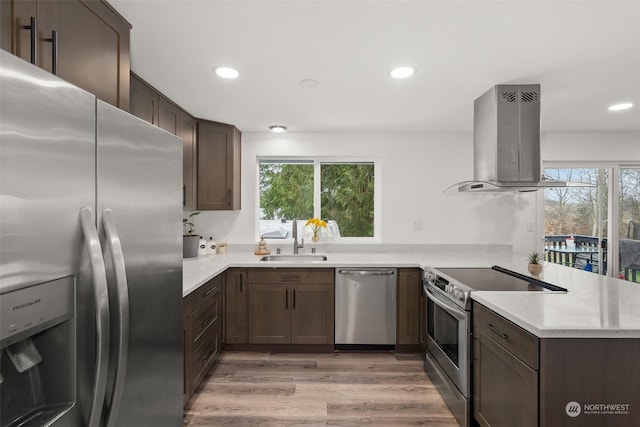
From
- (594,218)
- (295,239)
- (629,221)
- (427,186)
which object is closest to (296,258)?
(295,239)

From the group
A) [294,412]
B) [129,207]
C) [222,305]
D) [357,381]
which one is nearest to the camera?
[129,207]

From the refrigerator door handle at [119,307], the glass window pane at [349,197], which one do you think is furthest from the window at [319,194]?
the refrigerator door handle at [119,307]

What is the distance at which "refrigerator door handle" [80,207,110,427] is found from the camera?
781mm

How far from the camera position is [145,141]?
1.04 m

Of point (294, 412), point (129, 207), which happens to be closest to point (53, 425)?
point (129, 207)

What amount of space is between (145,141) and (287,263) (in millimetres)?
2176

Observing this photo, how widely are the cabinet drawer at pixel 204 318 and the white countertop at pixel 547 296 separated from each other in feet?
0.78

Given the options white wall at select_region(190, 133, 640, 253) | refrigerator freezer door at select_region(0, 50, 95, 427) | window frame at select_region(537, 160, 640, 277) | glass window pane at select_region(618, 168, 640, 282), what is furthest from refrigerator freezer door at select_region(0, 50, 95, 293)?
glass window pane at select_region(618, 168, 640, 282)

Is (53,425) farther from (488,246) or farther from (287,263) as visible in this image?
(488,246)

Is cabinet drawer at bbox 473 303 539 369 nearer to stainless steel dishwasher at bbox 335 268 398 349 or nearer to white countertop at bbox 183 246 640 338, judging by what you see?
white countertop at bbox 183 246 640 338

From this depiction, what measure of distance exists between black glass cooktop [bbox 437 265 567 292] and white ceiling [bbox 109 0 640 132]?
1378 mm

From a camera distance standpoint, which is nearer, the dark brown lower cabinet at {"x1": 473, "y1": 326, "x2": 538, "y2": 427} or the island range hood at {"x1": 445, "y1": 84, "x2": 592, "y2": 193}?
the dark brown lower cabinet at {"x1": 473, "y1": 326, "x2": 538, "y2": 427}

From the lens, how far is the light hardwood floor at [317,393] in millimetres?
2115

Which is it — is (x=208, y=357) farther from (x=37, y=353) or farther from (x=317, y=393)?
(x=37, y=353)
